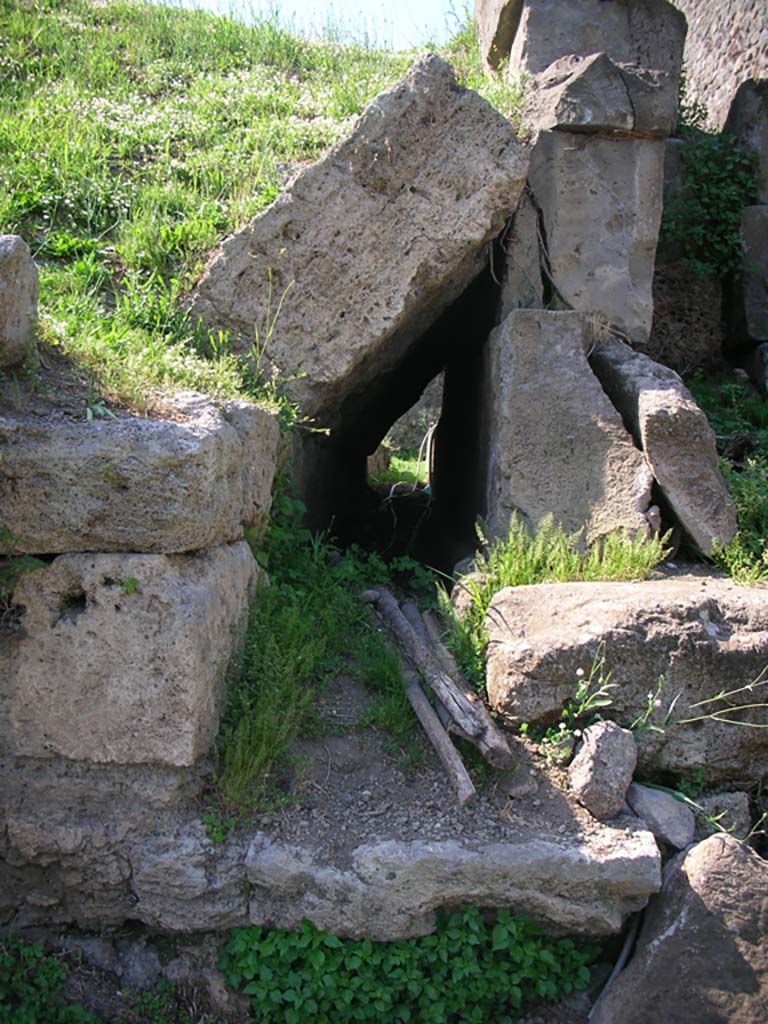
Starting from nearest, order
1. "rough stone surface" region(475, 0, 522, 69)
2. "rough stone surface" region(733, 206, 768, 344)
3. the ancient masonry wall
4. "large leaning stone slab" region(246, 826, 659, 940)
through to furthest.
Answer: "large leaning stone slab" region(246, 826, 659, 940)
"rough stone surface" region(475, 0, 522, 69)
"rough stone surface" region(733, 206, 768, 344)
the ancient masonry wall

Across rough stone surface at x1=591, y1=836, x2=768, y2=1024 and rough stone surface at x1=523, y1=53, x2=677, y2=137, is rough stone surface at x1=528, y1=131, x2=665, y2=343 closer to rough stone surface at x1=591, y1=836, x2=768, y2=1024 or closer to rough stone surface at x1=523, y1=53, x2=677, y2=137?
rough stone surface at x1=523, y1=53, x2=677, y2=137

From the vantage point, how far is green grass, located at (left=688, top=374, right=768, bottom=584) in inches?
172

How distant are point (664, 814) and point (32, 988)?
2381mm

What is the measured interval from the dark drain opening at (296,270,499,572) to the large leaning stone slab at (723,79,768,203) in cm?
263

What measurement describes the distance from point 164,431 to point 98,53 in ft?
16.4

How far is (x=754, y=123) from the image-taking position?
697 cm

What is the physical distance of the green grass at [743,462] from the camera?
14.3 ft

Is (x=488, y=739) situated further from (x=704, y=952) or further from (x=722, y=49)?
(x=722, y=49)

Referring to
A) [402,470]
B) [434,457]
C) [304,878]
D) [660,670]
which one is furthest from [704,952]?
[402,470]

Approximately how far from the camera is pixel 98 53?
681 centimetres

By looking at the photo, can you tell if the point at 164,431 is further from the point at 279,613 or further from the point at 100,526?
the point at 279,613

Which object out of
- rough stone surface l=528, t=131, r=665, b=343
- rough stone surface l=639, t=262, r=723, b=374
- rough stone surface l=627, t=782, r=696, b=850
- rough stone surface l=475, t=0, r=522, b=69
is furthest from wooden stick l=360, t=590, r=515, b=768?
rough stone surface l=475, t=0, r=522, b=69

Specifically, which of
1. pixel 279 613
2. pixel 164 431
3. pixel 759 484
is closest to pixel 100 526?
pixel 164 431

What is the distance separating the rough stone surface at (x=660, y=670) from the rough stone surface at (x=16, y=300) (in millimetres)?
2272
